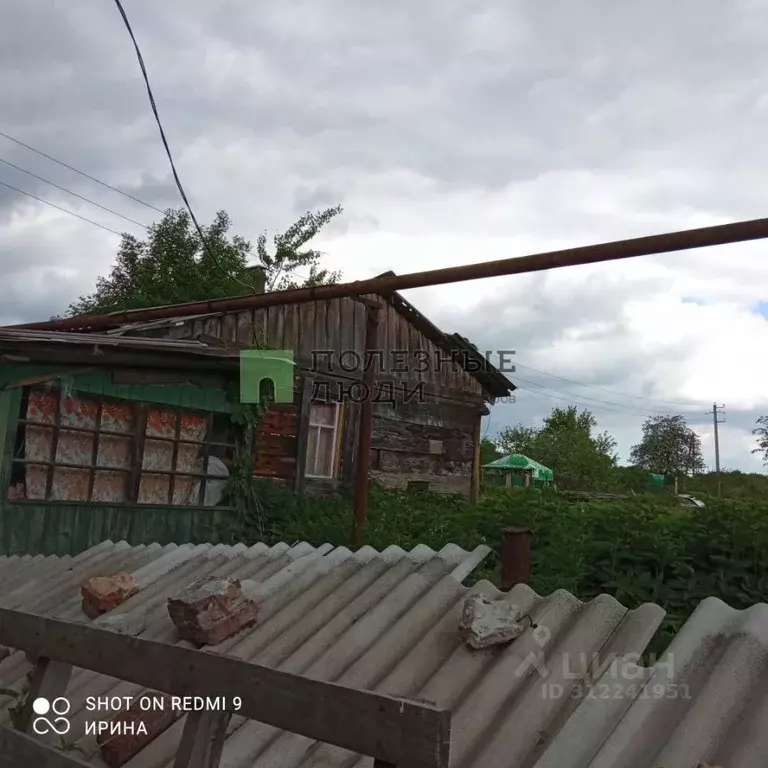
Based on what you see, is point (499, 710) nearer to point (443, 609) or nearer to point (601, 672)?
point (601, 672)

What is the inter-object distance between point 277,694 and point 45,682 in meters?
1.21

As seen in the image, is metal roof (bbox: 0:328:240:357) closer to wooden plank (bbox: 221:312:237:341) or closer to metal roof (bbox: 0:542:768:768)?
wooden plank (bbox: 221:312:237:341)

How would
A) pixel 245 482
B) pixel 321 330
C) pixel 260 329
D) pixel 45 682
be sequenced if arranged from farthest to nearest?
1. pixel 321 330
2. pixel 260 329
3. pixel 245 482
4. pixel 45 682

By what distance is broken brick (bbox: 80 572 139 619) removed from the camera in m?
4.26

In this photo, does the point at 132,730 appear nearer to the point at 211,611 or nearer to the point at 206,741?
the point at 211,611

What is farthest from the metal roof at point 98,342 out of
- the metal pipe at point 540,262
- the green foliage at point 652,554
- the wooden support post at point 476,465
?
the wooden support post at point 476,465

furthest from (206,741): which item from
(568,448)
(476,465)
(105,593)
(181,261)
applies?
(568,448)

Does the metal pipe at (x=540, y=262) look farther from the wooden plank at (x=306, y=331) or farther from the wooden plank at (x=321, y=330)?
the wooden plank at (x=321, y=330)

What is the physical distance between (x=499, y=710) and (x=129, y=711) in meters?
1.48

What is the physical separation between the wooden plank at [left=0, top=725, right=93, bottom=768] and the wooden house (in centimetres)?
373

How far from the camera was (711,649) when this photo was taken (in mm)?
2619

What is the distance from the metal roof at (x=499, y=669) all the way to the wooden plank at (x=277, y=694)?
673 mm

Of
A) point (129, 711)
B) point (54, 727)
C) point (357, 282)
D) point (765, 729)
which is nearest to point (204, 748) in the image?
point (129, 711)

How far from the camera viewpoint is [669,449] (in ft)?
170
